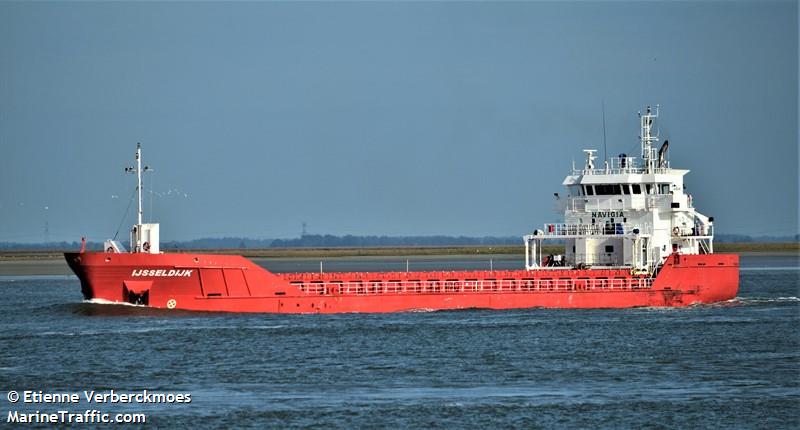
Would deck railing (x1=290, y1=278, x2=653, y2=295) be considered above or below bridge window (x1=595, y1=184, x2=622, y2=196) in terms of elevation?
below

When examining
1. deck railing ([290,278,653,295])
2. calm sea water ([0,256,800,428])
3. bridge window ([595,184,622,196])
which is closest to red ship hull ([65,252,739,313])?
deck railing ([290,278,653,295])


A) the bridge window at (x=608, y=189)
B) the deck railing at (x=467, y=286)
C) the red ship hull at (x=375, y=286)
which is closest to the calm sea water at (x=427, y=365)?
the red ship hull at (x=375, y=286)

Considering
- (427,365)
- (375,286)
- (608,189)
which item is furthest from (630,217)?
(427,365)

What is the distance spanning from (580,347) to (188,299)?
1470cm

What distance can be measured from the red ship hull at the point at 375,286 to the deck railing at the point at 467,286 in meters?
0.04

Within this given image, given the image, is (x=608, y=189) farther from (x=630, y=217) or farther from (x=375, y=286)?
(x=375, y=286)

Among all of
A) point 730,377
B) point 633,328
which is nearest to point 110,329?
point 633,328

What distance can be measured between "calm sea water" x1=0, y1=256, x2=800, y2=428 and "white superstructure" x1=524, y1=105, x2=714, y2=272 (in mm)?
3750

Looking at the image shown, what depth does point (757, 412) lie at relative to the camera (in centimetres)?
2658

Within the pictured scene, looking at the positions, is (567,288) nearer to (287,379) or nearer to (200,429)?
(287,379)

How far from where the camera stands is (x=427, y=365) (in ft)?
107

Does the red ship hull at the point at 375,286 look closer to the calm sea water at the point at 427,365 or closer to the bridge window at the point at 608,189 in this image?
the calm sea water at the point at 427,365

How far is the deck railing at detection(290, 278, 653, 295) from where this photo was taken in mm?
46000

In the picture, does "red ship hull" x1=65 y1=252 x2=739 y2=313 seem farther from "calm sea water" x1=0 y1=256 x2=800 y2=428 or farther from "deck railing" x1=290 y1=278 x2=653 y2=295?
"calm sea water" x1=0 y1=256 x2=800 y2=428
